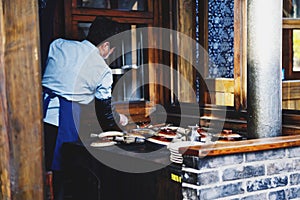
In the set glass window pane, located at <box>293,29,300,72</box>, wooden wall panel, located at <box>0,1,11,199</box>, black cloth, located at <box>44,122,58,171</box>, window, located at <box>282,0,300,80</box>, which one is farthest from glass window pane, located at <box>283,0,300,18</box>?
wooden wall panel, located at <box>0,1,11,199</box>

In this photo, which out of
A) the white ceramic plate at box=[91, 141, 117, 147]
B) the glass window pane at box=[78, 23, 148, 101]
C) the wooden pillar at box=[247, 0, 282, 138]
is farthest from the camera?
the glass window pane at box=[78, 23, 148, 101]

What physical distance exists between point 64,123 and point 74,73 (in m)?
0.49

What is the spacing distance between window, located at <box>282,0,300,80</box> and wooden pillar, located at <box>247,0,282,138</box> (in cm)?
153

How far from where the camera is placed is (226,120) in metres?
5.20

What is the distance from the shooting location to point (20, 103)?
2691mm

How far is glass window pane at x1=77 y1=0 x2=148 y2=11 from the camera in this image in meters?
5.43

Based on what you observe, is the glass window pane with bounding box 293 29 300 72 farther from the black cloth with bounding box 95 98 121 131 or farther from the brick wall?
the brick wall

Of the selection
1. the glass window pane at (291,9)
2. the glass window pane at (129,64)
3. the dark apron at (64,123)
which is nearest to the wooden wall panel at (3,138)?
the dark apron at (64,123)

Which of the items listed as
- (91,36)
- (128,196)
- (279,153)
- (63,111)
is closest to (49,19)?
(91,36)

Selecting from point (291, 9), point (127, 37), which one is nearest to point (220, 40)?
point (291, 9)

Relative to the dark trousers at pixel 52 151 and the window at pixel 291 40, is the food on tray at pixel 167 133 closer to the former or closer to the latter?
the dark trousers at pixel 52 151

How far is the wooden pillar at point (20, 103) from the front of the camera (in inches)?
104

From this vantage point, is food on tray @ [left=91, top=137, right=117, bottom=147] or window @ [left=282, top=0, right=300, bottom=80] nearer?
food on tray @ [left=91, top=137, right=117, bottom=147]

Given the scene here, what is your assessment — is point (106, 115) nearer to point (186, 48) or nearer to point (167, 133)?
point (167, 133)
